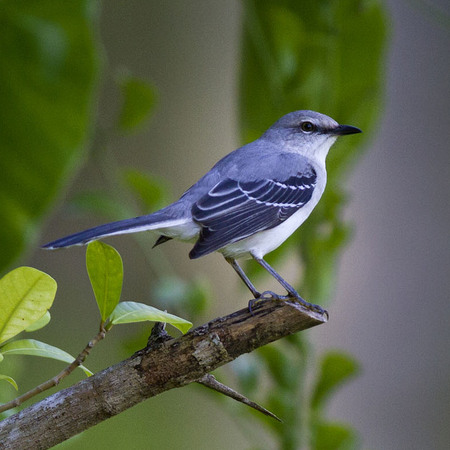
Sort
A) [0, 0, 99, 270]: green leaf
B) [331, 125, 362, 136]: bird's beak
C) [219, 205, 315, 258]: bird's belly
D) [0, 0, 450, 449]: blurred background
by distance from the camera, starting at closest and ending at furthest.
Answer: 1. [0, 0, 99, 270]: green leaf
2. [219, 205, 315, 258]: bird's belly
3. [331, 125, 362, 136]: bird's beak
4. [0, 0, 450, 449]: blurred background

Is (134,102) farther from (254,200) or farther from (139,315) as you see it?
(139,315)

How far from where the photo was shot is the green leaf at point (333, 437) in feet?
5.93

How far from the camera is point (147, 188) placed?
1953 mm

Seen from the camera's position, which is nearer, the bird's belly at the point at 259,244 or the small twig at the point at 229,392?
the small twig at the point at 229,392

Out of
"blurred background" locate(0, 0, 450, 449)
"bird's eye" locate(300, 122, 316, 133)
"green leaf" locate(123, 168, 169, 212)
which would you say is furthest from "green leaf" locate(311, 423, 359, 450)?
"blurred background" locate(0, 0, 450, 449)

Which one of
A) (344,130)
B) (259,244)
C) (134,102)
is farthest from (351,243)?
(134,102)

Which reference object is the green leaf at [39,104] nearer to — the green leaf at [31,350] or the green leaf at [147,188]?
the green leaf at [147,188]

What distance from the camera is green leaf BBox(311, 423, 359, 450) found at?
1807 mm

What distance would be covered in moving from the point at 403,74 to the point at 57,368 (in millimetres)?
2470

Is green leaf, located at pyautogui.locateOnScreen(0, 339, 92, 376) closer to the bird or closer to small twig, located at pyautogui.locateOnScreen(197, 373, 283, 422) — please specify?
small twig, located at pyautogui.locateOnScreen(197, 373, 283, 422)

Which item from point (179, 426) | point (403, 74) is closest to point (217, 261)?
point (179, 426)

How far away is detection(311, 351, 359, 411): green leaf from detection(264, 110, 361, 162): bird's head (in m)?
0.76

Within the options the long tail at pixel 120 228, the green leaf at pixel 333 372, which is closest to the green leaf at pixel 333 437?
the green leaf at pixel 333 372

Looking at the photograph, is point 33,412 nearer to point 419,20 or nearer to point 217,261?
point 217,261
